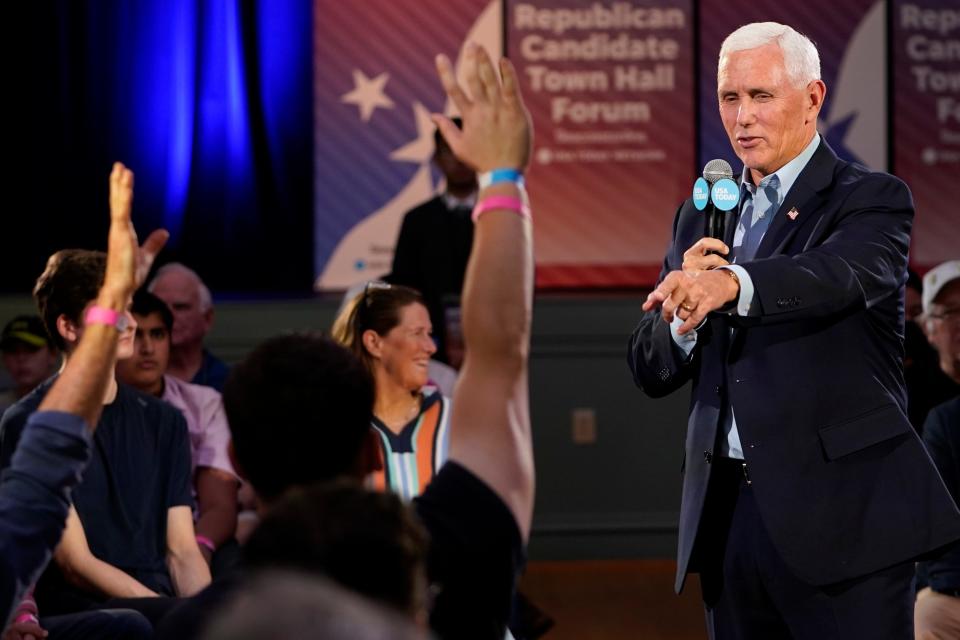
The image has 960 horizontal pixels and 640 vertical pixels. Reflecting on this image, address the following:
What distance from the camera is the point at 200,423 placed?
154 inches

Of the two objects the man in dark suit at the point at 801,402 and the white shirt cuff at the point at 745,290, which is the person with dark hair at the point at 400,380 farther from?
the white shirt cuff at the point at 745,290

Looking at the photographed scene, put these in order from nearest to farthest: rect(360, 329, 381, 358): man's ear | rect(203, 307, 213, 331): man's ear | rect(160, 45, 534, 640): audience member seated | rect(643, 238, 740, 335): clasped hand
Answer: rect(160, 45, 534, 640): audience member seated, rect(643, 238, 740, 335): clasped hand, rect(360, 329, 381, 358): man's ear, rect(203, 307, 213, 331): man's ear

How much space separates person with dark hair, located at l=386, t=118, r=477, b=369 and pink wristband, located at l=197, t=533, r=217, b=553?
1.53 metres

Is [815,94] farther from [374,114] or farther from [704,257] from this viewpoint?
[374,114]

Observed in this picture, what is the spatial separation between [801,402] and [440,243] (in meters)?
3.17

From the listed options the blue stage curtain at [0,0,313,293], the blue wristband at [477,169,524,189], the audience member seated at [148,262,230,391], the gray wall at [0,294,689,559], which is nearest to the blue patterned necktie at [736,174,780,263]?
the blue wristband at [477,169,524,189]

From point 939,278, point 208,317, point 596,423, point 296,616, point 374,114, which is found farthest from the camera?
point 374,114

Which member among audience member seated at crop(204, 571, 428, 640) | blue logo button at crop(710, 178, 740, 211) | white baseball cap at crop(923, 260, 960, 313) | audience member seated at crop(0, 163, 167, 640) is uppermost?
audience member seated at crop(204, 571, 428, 640)

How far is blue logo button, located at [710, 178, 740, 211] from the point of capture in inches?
88.6

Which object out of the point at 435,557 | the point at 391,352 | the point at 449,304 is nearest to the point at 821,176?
the point at 435,557

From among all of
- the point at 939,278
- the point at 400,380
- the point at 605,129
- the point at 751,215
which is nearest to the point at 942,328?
the point at 939,278

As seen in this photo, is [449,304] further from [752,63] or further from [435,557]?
[435,557]

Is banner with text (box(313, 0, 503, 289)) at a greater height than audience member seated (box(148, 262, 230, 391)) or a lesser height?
greater

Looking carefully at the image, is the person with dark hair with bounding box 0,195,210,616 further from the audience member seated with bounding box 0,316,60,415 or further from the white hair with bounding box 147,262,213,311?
the audience member seated with bounding box 0,316,60,415
